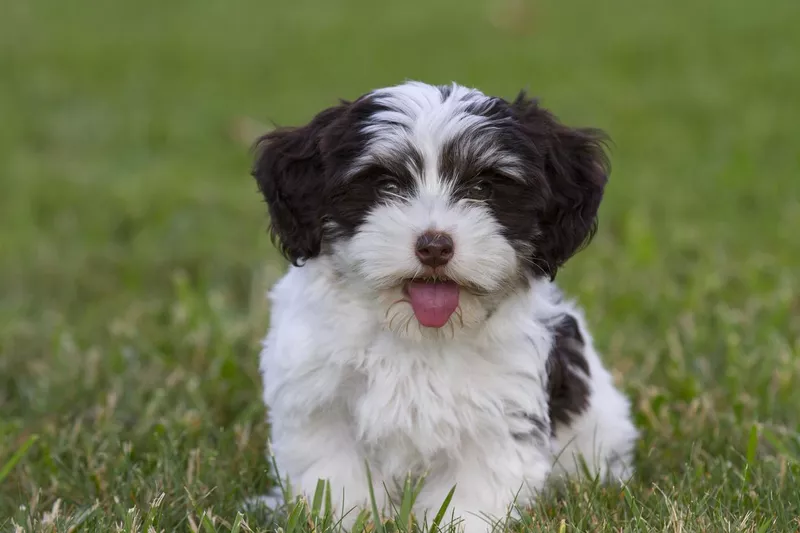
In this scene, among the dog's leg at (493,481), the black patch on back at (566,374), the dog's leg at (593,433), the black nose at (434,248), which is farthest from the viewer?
the dog's leg at (593,433)

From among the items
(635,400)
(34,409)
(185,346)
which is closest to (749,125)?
(635,400)

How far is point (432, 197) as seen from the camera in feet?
11.4

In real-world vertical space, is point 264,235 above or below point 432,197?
below

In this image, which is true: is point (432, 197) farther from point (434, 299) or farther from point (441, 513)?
point (441, 513)

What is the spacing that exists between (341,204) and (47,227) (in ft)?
16.7

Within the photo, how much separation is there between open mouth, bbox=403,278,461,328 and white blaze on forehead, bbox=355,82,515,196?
285 mm

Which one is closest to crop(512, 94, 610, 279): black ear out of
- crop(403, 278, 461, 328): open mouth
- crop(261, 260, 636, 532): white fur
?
crop(261, 260, 636, 532): white fur

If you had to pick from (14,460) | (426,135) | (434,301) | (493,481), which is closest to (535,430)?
(493,481)

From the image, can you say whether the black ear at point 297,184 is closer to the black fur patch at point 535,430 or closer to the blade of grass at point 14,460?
the black fur patch at point 535,430

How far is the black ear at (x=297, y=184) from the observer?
12.0 ft

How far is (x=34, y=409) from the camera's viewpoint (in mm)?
5133

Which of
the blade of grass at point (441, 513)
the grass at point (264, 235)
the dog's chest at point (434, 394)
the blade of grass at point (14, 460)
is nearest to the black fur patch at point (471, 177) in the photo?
the dog's chest at point (434, 394)

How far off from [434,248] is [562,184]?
0.61 metres

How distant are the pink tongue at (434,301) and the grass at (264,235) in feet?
2.40
